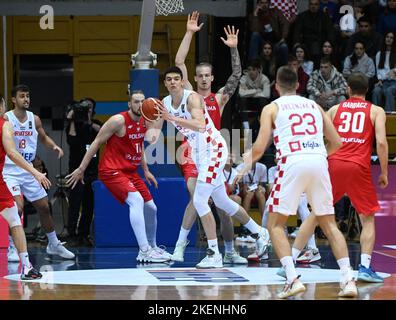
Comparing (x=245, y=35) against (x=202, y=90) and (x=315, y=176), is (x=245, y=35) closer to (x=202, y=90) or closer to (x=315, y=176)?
(x=202, y=90)

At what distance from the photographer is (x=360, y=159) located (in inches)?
398

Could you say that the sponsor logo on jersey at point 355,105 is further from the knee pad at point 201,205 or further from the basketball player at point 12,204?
the basketball player at point 12,204

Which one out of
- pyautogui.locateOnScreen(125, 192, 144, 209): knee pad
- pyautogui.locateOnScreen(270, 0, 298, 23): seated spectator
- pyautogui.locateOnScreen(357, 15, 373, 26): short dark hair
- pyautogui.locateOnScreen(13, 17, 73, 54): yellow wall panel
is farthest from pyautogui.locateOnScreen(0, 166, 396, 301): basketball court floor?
pyautogui.locateOnScreen(13, 17, 73, 54): yellow wall panel

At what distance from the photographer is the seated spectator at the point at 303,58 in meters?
17.6

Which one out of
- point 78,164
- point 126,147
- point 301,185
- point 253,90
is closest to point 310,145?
point 301,185

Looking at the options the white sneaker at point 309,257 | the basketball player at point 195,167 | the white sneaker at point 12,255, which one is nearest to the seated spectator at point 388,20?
the basketball player at point 195,167

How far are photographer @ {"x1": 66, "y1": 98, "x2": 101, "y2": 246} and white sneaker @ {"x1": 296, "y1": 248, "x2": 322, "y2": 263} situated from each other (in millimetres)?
3350

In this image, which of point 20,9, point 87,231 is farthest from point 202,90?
point 20,9

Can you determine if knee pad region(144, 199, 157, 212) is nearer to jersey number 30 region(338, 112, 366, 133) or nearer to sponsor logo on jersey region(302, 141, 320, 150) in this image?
jersey number 30 region(338, 112, 366, 133)

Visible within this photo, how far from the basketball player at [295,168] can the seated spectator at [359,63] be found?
8.69m

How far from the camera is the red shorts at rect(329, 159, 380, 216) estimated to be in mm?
10070
